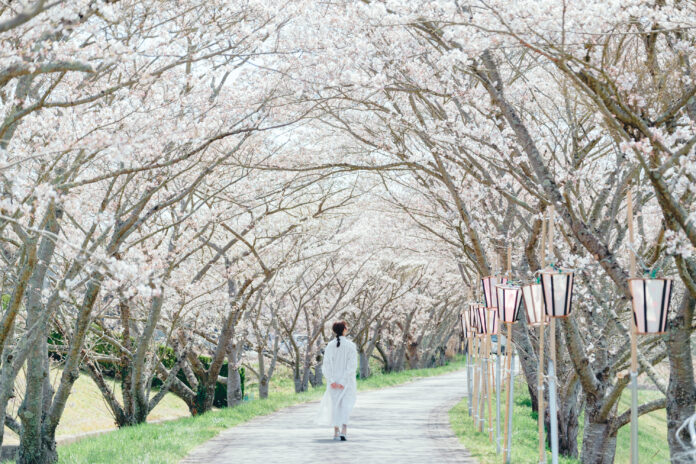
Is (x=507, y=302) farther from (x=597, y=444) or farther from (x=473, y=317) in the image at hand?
(x=473, y=317)

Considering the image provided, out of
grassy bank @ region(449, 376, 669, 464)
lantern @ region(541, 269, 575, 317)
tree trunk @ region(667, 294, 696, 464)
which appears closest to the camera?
tree trunk @ region(667, 294, 696, 464)

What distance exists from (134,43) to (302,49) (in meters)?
2.31

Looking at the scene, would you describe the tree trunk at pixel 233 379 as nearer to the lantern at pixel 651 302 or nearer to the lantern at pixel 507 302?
the lantern at pixel 507 302

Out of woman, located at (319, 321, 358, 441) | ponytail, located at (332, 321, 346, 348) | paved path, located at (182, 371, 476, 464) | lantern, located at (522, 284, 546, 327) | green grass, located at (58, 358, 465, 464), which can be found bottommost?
paved path, located at (182, 371, 476, 464)

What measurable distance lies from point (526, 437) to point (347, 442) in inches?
218

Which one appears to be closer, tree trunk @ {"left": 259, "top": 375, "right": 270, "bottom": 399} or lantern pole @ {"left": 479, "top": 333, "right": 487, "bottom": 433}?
lantern pole @ {"left": 479, "top": 333, "right": 487, "bottom": 433}

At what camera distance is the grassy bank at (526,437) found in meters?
9.86

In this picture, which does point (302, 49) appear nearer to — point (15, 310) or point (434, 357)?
point (15, 310)

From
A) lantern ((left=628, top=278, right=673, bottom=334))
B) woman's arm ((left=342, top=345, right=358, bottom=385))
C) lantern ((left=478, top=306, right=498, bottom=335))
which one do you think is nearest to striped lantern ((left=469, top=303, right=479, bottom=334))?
lantern ((left=478, top=306, right=498, bottom=335))

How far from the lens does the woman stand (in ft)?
→ 34.9

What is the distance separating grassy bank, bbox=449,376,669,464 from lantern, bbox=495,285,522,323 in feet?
5.66

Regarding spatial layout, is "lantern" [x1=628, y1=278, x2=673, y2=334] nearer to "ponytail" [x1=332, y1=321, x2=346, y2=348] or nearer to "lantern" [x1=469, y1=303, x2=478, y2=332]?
"ponytail" [x1=332, y1=321, x2=346, y2=348]

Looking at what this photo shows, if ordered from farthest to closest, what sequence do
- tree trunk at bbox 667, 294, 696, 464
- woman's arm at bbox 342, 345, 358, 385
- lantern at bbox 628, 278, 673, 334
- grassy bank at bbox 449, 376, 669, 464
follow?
woman's arm at bbox 342, 345, 358, 385, grassy bank at bbox 449, 376, 669, 464, tree trunk at bbox 667, 294, 696, 464, lantern at bbox 628, 278, 673, 334

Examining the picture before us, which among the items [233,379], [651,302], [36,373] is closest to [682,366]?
[651,302]
